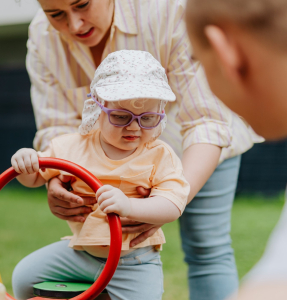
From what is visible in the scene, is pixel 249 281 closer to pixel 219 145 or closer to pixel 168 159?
pixel 168 159

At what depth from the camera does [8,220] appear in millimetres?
4824

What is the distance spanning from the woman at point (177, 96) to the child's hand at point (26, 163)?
10.5 inches

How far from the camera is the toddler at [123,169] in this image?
1495 mm

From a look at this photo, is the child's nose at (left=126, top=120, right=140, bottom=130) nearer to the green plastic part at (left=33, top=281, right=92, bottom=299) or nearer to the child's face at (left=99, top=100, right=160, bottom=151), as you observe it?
the child's face at (left=99, top=100, right=160, bottom=151)

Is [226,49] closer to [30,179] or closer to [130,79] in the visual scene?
[130,79]

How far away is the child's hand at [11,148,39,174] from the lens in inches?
59.4

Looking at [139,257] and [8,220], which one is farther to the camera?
[8,220]

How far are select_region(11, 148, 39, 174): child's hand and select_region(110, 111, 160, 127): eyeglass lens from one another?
0.97ft

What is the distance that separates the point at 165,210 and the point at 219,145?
1.72 feet

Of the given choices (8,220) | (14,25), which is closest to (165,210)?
(8,220)

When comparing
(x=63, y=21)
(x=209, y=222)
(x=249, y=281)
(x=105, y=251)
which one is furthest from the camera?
(x=209, y=222)

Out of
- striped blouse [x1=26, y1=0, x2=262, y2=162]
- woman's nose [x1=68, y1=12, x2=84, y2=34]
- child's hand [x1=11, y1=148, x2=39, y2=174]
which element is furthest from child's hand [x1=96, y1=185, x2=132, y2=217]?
woman's nose [x1=68, y1=12, x2=84, y2=34]

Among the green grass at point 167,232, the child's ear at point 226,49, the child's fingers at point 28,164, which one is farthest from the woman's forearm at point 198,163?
the green grass at point 167,232

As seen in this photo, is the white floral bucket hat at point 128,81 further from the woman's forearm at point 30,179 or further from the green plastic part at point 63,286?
the green plastic part at point 63,286
